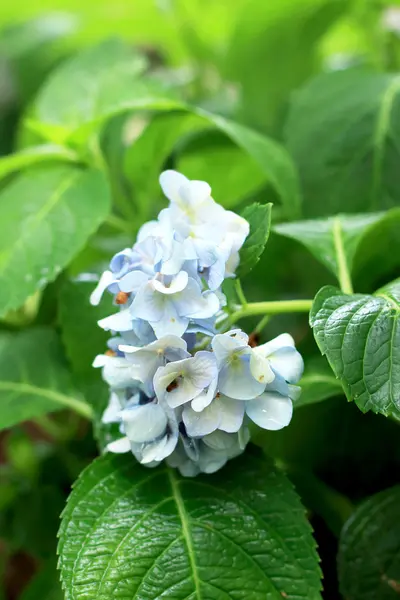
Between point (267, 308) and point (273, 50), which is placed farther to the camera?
point (273, 50)

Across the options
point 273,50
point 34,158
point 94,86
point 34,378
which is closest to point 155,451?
point 34,378

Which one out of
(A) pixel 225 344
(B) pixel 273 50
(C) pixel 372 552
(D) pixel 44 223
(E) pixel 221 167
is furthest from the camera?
(B) pixel 273 50

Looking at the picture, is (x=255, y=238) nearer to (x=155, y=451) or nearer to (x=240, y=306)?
(x=240, y=306)

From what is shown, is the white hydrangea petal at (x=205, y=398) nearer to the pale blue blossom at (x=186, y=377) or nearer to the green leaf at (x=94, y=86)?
the pale blue blossom at (x=186, y=377)

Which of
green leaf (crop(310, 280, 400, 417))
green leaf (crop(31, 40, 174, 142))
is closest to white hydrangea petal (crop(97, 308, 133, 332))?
green leaf (crop(310, 280, 400, 417))

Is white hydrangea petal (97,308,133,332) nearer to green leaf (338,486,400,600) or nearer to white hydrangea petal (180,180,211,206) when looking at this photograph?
white hydrangea petal (180,180,211,206)

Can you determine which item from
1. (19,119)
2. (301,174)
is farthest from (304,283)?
(19,119)
